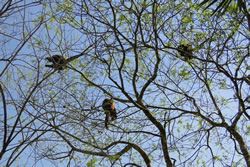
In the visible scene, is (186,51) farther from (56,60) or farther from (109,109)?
(56,60)

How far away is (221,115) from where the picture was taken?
7879 millimetres

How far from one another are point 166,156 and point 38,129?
9.60 feet

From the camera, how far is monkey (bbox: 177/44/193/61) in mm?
7312

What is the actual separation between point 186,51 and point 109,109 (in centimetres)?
155

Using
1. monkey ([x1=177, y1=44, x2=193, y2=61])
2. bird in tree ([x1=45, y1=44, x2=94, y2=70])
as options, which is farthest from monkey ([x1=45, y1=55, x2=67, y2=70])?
monkey ([x1=177, y1=44, x2=193, y2=61])

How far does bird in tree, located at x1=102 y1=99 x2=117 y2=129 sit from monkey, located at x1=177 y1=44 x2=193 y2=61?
136 centimetres

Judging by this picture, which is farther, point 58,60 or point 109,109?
point 109,109

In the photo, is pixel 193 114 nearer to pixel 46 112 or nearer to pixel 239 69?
pixel 239 69

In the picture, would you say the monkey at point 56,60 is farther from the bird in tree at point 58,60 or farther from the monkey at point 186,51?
the monkey at point 186,51

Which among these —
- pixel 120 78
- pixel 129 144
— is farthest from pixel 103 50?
pixel 129 144

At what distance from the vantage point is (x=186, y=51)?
24.2ft

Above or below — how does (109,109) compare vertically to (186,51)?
below

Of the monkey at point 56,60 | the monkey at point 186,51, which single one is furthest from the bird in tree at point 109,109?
the monkey at point 56,60

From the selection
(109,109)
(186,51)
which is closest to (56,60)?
(109,109)
